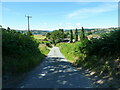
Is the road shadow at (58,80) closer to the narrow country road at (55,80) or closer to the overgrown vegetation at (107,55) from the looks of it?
the narrow country road at (55,80)

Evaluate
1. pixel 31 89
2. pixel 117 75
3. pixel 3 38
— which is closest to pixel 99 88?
pixel 117 75

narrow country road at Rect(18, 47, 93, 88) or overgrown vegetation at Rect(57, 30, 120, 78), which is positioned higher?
overgrown vegetation at Rect(57, 30, 120, 78)

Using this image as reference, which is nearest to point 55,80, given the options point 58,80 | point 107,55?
point 58,80

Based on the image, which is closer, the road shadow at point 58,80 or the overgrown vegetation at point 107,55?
the road shadow at point 58,80

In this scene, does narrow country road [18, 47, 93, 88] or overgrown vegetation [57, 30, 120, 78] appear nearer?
narrow country road [18, 47, 93, 88]

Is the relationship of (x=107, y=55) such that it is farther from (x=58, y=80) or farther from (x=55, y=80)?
(x=55, y=80)

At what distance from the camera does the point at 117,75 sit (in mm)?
7008

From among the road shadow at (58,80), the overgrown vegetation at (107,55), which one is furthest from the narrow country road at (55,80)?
the overgrown vegetation at (107,55)

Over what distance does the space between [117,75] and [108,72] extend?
2.95ft

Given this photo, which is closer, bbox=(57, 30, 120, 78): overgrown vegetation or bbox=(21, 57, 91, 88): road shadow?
bbox=(21, 57, 91, 88): road shadow

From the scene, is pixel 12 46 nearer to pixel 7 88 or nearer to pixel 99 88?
pixel 7 88

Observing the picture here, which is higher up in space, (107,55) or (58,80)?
(107,55)

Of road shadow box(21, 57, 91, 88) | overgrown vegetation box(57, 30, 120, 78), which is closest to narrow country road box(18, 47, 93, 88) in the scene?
road shadow box(21, 57, 91, 88)

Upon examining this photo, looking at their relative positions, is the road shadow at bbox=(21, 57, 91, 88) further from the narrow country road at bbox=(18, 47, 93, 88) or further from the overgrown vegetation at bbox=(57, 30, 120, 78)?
the overgrown vegetation at bbox=(57, 30, 120, 78)
